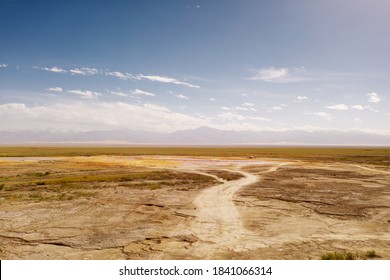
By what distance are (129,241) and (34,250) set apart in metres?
3.45

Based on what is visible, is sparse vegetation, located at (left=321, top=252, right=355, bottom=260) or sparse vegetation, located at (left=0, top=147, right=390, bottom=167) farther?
sparse vegetation, located at (left=0, top=147, right=390, bottom=167)

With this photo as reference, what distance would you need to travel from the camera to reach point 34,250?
A: 1143 centimetres

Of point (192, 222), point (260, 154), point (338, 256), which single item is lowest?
point (192, 222)

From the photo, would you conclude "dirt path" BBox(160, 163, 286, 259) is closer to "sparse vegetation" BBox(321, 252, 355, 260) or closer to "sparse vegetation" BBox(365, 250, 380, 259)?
"sparse vegetation" BBox(321, 252, 355, 260)

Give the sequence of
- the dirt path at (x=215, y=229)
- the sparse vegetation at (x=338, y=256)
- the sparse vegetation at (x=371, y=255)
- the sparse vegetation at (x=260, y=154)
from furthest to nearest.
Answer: the sparse vegetation at (x=260, y=154) → the dirt path at (x=215, y=229) → the sparse vegetation at (x=371, y=255) → the sparse vegetation at (x=338, y=256)

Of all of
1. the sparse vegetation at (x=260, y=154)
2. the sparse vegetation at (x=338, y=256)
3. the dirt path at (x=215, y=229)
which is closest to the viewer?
the sparse vegetation at (x=338, y=256)

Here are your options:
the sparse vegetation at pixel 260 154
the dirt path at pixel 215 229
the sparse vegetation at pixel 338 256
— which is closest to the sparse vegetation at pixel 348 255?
the sparse vegetation at pixel 338 256

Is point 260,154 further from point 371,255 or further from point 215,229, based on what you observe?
point 371,255

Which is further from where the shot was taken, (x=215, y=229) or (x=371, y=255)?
(x=215, y=229)


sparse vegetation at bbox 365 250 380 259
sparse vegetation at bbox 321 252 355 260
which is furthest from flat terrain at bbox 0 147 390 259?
sparse vegetation at bbox 321 252 355 260

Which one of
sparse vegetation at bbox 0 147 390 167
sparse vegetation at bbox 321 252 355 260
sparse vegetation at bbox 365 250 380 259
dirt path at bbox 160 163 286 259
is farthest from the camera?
sparse vegetation at bbox 0 147 390 167

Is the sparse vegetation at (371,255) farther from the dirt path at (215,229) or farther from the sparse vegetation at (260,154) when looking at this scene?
the sparse vegetation at (260,154)

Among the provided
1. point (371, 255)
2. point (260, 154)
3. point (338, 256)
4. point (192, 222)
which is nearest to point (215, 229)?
point (192, 222)

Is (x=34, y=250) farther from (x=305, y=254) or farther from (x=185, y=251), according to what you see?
(x=305, y=254)
